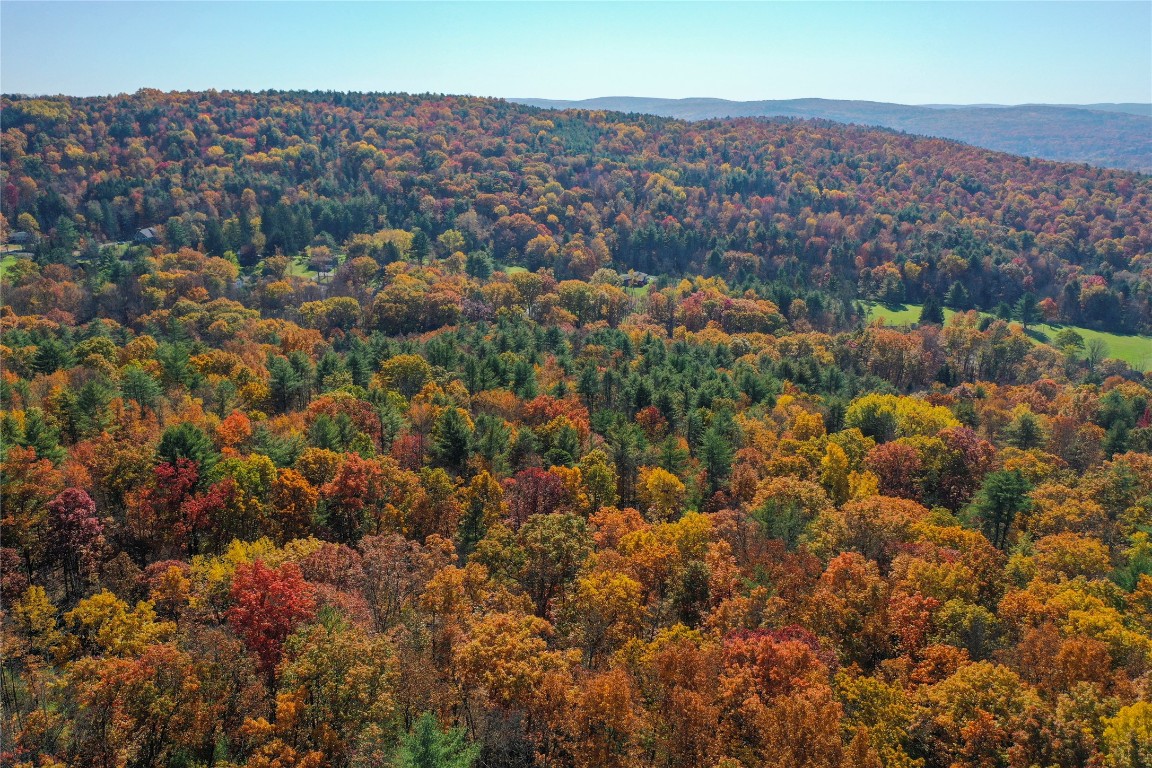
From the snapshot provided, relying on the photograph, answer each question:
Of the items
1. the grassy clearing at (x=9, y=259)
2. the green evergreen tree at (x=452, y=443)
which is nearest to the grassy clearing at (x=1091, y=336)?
the green evergreen tree at (x=452, y=443)

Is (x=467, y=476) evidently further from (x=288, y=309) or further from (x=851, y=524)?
(x=288, y=309)

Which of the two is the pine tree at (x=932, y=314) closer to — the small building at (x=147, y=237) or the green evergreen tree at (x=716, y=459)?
the green evergreen tree at (x=716, y=459)

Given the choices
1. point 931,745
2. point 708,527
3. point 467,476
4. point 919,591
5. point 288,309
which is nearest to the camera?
point 931,745

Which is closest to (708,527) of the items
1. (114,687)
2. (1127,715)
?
(1127,715)

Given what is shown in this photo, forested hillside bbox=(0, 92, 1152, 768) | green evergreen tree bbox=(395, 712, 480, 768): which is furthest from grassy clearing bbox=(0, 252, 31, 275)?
green evergreen tree bbox=(395, 712, 480, 768)

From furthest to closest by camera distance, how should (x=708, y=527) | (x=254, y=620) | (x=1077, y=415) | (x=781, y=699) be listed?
(x=1077, y=415) → (x=708, y=527) → (x=254, y=620) → (x=781, y=699)

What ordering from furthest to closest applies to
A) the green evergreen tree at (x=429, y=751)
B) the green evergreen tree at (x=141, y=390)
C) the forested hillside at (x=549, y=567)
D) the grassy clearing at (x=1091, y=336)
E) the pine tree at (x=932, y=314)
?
1. the pine tree at (x=932, y=314)
2. the grassy clearing at (x=1091, y=336)
3. the green evergreen tree at (x=141, y=390)
4. the forested hillside at (x=549, y=567)
5. the green evergreen tree at (x=429, y=751)

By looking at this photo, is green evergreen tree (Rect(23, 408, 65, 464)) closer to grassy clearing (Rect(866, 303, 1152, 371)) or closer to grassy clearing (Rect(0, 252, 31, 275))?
grassy clearing (Rect(0, 252, 31, 275))

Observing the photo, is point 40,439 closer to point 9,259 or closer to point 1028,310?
point 9,259
